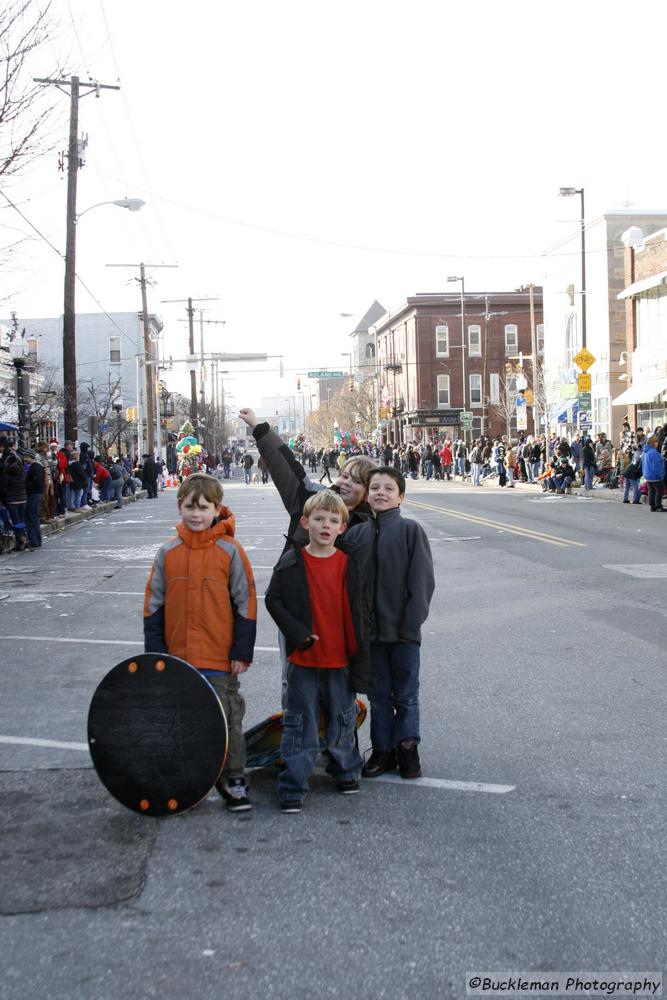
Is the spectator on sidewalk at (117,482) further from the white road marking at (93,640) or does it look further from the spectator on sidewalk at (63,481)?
the white road marking at (93,640)

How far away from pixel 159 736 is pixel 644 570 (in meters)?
10.2

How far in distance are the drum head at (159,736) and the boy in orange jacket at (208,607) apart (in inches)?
12.7

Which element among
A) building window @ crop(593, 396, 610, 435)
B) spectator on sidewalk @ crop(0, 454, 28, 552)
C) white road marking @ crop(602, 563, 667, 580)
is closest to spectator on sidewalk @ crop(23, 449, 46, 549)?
spectator on sidewalk @ crop(0, 454, 28, 552)

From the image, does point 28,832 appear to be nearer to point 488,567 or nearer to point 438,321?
point 488,567

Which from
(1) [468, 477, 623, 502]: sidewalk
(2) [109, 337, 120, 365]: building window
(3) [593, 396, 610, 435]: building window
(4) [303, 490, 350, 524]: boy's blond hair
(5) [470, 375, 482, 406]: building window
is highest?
(2) [109, 337, 120, 365]: building window

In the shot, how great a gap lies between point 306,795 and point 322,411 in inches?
4855

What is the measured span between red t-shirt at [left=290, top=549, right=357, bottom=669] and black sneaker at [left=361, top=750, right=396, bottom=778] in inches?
27.1

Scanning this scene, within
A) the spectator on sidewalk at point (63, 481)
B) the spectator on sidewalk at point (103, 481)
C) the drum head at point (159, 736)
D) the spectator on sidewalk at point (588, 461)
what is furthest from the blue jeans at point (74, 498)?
the drum head at point (159, 736)

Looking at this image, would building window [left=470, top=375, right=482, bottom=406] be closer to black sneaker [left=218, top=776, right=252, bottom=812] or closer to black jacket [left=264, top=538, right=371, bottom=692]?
black jacket [left=264, top=538, right=371, bottom=692]

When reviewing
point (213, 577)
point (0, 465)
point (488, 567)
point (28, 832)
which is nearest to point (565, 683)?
point (213, 577)

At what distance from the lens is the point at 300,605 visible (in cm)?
511

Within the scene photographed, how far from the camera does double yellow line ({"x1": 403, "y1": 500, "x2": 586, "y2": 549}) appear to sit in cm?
1759

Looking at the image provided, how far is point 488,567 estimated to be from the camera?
1459 centimetres

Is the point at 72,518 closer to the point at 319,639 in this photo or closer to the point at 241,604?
the point at 241,604
